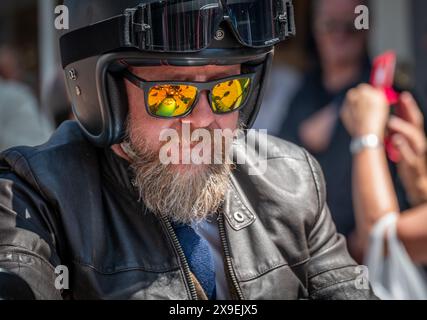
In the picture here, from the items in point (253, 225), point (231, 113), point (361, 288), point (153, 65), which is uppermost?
point (153, 65)

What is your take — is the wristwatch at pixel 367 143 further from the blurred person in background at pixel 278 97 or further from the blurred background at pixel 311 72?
the blurred person in background at pixel 278 97

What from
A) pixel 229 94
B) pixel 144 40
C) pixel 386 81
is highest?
pixel 144 40

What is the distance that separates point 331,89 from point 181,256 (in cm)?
227

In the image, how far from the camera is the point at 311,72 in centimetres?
411

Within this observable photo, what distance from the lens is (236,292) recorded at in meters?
1.83

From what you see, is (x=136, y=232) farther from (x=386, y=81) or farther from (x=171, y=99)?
(x=386, y=81)

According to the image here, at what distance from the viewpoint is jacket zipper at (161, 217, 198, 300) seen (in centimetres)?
177

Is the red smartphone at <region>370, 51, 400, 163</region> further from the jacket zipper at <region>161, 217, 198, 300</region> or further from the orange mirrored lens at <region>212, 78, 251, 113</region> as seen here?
the jacket zipper at <region>161, 217, 198, 300</region>

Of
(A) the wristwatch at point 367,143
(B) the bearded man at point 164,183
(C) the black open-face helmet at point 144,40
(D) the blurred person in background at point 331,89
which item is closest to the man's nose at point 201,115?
(B) the bearded man at point 164,183

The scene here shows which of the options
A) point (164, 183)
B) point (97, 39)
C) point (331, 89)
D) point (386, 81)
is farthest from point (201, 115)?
point (331, 89)

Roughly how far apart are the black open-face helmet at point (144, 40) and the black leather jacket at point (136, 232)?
0.42 feet
